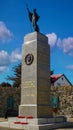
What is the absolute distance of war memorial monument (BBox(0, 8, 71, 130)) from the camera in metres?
12.9

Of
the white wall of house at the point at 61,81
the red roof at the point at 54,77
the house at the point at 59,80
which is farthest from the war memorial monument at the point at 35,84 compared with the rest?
the white wall of house at the point at 61,81

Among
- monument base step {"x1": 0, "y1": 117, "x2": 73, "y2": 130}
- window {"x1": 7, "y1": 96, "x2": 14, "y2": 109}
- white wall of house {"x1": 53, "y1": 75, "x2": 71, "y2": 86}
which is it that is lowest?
monument base step {"x1": 0, "y1": 117, "x2": 73, "y2": 130}

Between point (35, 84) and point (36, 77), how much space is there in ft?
1.29

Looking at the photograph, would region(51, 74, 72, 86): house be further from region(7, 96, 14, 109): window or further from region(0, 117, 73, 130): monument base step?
region(0, 117, 73, 130): monument base step

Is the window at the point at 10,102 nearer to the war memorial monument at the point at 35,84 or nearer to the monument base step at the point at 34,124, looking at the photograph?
the war memorial monument at the point at 35,84

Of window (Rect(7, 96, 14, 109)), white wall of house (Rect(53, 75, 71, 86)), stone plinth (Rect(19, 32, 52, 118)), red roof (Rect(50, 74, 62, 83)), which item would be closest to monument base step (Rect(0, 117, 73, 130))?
stone plinth (Rect(19, 32, 52, 118))

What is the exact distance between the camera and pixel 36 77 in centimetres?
1350

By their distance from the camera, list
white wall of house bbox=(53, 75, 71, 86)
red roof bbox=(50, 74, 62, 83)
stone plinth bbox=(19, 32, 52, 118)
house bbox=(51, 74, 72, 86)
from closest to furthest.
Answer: stone plinth bbox=(19, 32, 52, 118), red roof bbox=(50, 74, 62, 83), house bbox=(51, 74, 72, 86), white wall of house bbox=(53, 75, 71, 86)

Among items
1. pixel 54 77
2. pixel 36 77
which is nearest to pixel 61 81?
pixel 54 77

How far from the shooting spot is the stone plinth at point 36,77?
1332 centimetres

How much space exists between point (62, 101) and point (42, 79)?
36.9ft

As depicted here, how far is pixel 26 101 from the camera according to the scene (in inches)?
539

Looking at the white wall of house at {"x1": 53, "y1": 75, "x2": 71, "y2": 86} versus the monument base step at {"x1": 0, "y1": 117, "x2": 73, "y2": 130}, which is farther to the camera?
the white wall of house at {"x1": 53, "y1": 75, "x2": 71, "y2": 86}

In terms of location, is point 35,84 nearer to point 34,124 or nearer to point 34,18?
point 34,124
